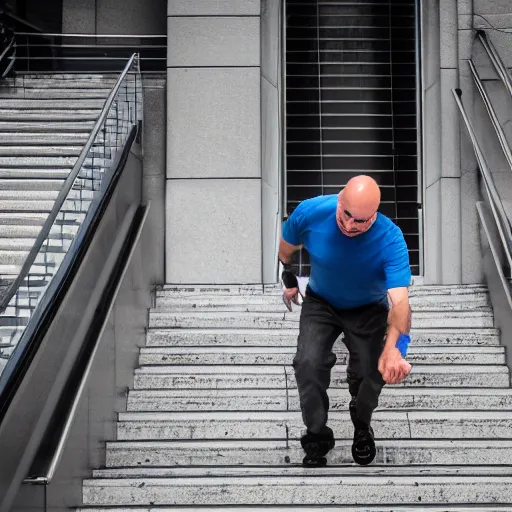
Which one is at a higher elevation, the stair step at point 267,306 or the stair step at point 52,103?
the stair step at point 52,103

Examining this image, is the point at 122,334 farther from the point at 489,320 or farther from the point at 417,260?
the point at 417,260

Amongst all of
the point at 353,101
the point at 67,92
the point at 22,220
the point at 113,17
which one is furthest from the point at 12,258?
the point at 113,17

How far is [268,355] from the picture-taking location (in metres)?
6.90

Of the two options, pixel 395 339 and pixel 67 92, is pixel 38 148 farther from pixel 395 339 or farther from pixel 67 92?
pixel 395 339

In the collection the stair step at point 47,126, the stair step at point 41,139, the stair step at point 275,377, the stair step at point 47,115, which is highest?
the stair step at point 47,115

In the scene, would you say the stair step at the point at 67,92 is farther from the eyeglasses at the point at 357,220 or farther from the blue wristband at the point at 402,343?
the blue wristband at the point at 402,343

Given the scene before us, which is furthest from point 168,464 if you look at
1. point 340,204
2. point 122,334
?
point 340,204

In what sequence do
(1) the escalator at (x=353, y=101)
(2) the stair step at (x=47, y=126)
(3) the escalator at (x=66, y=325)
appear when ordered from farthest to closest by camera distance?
(1) the escalator at (x=353, y=101)
(2) the stair step at (x=47, y=126)
(3) the escalator at (x=66, y=325)

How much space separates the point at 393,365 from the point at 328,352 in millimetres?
695

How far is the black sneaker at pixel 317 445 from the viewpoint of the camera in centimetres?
517

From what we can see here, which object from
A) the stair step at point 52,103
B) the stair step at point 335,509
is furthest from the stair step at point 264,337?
the stair step at point 52,103

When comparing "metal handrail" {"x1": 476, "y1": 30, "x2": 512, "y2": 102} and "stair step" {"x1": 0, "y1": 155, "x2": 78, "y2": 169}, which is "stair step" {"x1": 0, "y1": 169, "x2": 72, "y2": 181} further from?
"metal handrail" {"x1": 476, "y1": 30, "x2": 512, "y2": 102}

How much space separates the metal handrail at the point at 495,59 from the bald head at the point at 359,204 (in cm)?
357

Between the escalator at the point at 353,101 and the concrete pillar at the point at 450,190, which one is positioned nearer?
the concrete pillar at the point at 450,190
